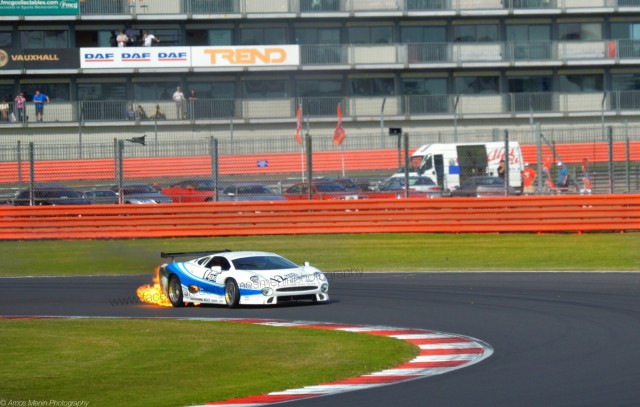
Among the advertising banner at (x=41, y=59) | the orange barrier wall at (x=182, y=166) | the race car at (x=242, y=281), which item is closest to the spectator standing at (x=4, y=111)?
the advertising banner at (x=41, y=59)

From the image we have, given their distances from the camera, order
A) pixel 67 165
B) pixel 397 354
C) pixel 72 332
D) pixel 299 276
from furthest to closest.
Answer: pixel 67 165
pixel 299 276
pixel 72 332
pixel 397 354

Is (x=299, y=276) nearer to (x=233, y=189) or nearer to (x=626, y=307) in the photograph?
(x=626, y=307)

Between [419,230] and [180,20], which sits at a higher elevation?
[180,20]

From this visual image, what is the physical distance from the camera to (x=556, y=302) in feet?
55.3

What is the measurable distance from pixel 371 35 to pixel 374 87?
2.37m

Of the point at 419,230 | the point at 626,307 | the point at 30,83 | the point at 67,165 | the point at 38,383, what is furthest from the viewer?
the point at 30,83

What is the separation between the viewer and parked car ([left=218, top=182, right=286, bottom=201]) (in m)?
30.0

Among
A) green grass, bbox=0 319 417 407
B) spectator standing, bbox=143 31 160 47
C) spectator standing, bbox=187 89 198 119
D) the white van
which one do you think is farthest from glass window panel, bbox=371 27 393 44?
green grass, bbox=0 319 417 407

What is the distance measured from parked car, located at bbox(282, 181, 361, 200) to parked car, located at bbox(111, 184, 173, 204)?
11.4 ft

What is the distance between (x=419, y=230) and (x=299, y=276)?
10803 mm

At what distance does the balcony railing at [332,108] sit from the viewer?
48812 millimetres

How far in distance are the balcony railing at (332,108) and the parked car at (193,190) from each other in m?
16.7

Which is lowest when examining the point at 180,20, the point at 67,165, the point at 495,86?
the point at 67,165

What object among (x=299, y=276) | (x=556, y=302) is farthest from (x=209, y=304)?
(x=556, y=302)
